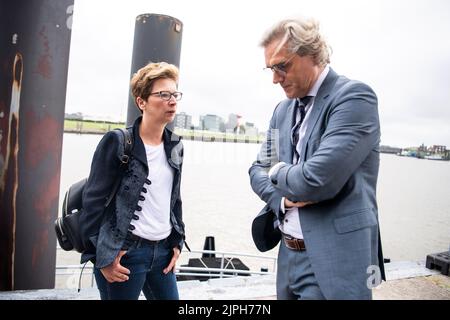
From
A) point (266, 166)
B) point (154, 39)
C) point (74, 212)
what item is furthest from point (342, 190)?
point (154, 39)

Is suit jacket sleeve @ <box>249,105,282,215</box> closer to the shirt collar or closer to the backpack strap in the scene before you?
the shirt collar

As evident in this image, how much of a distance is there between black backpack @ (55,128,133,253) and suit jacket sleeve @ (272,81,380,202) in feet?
2.69

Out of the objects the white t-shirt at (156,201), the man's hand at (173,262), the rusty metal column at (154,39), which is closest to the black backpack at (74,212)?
the white t-shirt at (156,201)

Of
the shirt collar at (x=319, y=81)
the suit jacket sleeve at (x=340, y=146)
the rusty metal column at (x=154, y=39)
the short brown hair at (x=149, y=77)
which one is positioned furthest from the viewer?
the rusty metal column at (x=154, y=39)

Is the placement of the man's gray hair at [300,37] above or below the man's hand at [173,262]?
above

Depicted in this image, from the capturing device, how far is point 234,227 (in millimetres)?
26188

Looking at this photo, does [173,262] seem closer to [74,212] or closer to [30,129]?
[74,212]

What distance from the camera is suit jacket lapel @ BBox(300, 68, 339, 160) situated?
48.9 inches

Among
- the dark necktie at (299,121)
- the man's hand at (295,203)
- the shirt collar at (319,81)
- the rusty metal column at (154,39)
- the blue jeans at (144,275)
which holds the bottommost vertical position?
the blue jeans at (144,275)

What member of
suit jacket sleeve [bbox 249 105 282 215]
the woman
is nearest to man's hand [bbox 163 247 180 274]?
A: the woman

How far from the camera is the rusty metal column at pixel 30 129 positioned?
2.43 metres

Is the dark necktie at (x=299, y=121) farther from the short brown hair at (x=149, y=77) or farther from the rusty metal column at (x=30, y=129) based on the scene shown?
the rusty metal column at (x=30, y=129)

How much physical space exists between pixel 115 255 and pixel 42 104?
1626 mm

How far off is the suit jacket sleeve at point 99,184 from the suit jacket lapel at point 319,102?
86 centimetres
